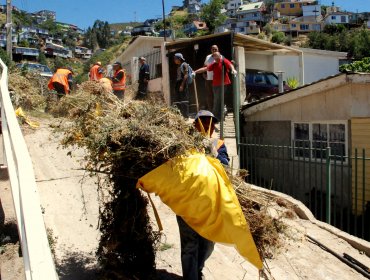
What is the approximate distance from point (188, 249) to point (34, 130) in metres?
6.22

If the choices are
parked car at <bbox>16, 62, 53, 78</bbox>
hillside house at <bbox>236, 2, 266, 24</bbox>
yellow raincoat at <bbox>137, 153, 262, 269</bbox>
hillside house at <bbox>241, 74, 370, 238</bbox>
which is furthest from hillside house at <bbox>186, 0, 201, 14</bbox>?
yellow raincoat at <bbox>137, 153, 262, 269</bbox>

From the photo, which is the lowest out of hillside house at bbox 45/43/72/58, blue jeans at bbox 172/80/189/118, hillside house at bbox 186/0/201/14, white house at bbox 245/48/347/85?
blue jeans at bbox 172/80/189/118

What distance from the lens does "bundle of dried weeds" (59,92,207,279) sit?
3418 mm

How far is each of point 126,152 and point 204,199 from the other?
714mm

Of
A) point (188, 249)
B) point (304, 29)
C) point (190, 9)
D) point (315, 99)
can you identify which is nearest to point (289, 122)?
point (315, 99)

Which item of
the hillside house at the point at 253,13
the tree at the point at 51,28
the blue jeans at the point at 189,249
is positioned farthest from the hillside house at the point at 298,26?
the blue jeans at the point at 189,249

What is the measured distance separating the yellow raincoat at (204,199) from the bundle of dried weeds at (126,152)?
13cm

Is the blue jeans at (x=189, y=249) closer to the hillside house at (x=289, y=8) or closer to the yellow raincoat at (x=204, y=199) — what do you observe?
the yellow raincoat at (x=204, y=199)

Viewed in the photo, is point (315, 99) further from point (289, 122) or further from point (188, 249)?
point (188, 249)

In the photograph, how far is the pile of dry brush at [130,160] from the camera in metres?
3.42

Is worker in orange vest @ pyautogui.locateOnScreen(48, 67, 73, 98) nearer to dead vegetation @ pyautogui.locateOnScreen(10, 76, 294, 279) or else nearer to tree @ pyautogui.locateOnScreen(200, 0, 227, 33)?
dead vegetation @ pyautogui.locateOnScreen(10, 76, 294, 279)

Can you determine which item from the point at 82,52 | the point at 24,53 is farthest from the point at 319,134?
the point at 82,52

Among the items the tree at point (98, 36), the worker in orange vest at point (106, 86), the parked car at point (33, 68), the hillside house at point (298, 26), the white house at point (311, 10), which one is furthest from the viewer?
the white house at point (311, 10)

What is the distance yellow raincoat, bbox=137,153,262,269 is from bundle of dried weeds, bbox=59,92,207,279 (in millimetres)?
133
